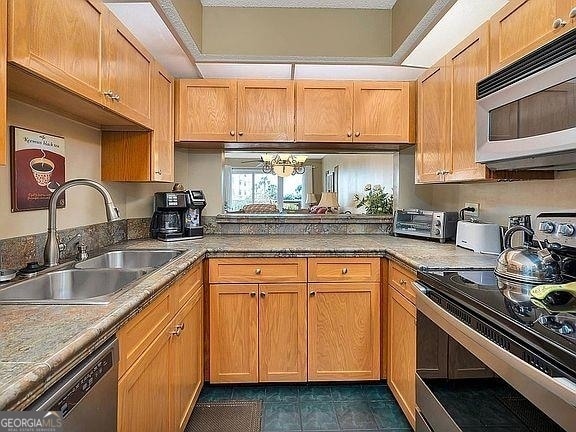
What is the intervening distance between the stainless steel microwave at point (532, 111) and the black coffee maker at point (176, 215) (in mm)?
1905

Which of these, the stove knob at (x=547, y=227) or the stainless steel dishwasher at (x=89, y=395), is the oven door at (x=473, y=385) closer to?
the stove knob at (x=547, y=227)

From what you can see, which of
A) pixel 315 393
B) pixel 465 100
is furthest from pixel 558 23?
pixel 315 393

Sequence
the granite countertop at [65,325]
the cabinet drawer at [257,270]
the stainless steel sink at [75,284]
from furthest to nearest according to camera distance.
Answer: the cabinet drawer at [257,270], the stainless steel sink at [75,284], the granite countertop at [65,325]

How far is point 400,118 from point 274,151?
103cm

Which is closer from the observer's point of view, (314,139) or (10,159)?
(10,159)

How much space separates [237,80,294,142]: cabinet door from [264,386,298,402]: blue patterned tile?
1663 millimetres

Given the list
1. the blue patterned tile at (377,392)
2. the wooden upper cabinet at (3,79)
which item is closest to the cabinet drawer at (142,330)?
the wooden upper cabinet at (3,79)

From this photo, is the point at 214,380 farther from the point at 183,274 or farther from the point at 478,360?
the point at 478,360

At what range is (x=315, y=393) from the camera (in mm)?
2645

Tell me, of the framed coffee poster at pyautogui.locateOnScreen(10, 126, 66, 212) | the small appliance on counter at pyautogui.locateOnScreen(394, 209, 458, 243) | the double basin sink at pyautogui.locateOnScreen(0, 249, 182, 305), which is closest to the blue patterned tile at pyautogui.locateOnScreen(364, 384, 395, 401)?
the small appliance on counter at pyautogui.locateOnScreen(394, 209, 458, 243)

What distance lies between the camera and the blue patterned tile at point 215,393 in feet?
8.45

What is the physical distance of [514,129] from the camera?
1692 mm

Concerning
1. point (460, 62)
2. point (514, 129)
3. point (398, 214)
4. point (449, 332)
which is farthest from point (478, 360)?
point (398, 214)

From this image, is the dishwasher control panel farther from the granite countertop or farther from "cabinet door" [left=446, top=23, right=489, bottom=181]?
"cabinet door" [left=446, top=23, right=489, bottom=181]
